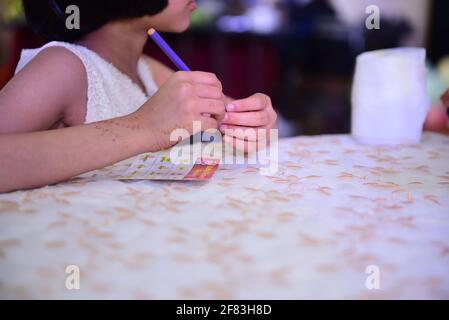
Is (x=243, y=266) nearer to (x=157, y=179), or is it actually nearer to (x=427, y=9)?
→ (x=157, y=179)

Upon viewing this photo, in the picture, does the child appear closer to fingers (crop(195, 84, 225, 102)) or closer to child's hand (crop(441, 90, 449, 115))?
fingers (crop(195, 84, 225, 102))

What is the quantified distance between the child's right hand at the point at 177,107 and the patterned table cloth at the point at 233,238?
9 centimetres

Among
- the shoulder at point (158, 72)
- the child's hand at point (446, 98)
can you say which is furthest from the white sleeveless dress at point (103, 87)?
the child's hand at point (446, 98)

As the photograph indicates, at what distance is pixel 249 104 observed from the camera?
881mm

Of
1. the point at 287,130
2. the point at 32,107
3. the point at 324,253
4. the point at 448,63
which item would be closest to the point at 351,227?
the point at 324,253

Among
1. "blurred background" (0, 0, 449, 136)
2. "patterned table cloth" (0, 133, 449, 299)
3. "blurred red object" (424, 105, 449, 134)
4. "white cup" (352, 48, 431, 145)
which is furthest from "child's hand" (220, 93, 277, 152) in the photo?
"blurred red object" (424, 105, 449, 134)

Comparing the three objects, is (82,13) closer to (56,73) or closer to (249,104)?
(56,73)

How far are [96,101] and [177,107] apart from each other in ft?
0.99

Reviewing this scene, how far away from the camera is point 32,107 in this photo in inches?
31.1

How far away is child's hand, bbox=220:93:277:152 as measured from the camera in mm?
859

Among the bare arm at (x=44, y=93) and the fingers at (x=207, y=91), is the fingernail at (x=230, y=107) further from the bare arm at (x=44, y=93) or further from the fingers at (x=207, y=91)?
the bare arm at (x=44, y=93)

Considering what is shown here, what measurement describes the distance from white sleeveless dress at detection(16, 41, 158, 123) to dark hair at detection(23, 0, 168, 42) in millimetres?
75

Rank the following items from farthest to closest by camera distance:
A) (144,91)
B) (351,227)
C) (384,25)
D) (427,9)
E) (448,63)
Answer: (427,9) → (384,25) → (448,63) → (144,91) → (351,227)

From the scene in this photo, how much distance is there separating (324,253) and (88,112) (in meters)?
0.63
